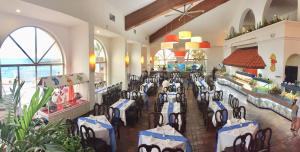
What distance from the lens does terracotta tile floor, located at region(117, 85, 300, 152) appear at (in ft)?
17.8

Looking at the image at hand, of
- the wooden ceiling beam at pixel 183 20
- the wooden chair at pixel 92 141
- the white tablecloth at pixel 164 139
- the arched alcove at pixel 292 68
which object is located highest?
the wooden ceiling beam at pixel 183 20

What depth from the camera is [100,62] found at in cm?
1256

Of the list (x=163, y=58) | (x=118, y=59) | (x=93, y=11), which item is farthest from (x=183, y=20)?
(x=93, y=11)

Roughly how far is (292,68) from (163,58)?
16.7m

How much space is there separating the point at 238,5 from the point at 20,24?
1385 cm

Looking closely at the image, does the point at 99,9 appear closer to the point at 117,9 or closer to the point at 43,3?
the point at 117,9

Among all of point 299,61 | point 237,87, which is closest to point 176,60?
point 237,87

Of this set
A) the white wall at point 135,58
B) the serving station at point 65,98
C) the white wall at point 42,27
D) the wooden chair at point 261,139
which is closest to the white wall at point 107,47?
the white wall at point 42,27

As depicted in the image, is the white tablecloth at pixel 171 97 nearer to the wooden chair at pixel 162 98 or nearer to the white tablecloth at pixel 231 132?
the wooden chair at pixel 162 98

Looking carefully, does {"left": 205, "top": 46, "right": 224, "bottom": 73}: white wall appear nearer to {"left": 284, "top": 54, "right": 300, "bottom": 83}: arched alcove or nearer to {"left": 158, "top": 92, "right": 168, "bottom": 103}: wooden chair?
{"left": 284, "top": 54, "right": 300, "bottom": 83}: arched alcove

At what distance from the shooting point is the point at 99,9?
9.34 meters

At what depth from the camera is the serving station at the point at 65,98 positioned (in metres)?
6.91

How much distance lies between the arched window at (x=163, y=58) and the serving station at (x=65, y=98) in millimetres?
16549

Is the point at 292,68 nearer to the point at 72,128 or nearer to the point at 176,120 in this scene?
the point at 176,120
